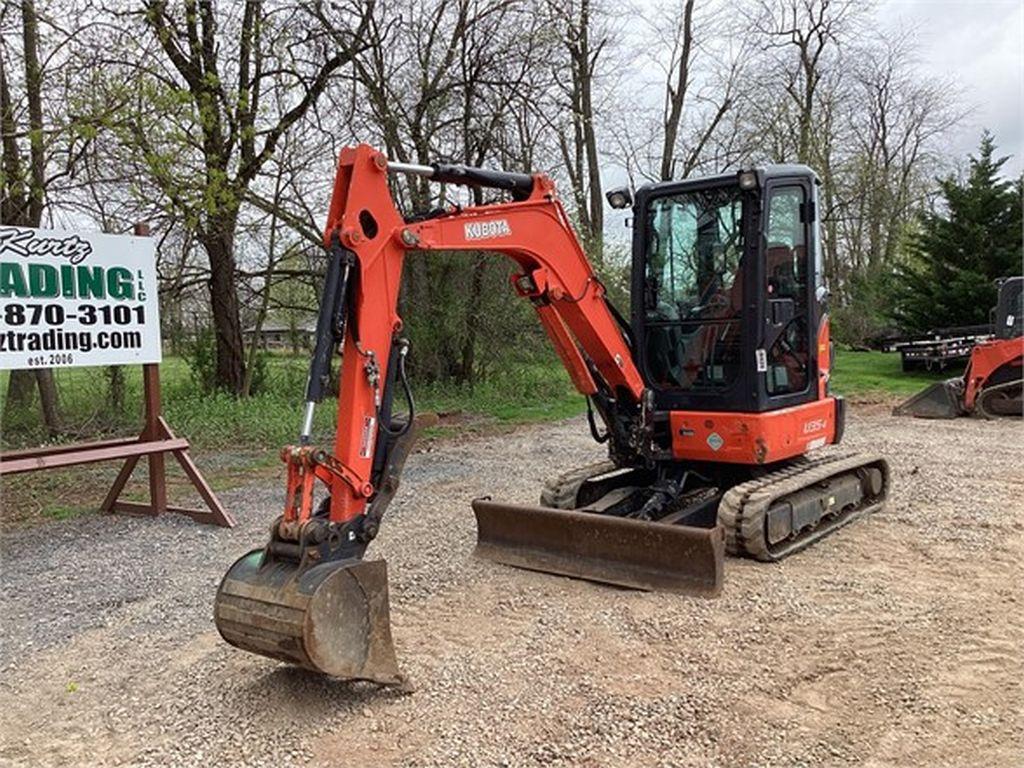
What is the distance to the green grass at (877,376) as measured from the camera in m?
15.8

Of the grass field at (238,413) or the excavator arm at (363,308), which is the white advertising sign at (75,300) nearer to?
the grass field at (238,413)

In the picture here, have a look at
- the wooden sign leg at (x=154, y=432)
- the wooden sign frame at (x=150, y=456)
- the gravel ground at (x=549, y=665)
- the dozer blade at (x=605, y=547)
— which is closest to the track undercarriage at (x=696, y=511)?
the dozer blade at (x=605, y=547)

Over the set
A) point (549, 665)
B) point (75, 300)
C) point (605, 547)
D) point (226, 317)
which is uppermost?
point (226, 317)

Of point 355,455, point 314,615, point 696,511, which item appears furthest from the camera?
point 696,511

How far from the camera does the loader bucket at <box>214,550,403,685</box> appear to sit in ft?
11.1

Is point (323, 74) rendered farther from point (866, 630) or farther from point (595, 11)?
point (866, 630)

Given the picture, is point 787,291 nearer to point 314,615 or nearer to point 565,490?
point 565,490

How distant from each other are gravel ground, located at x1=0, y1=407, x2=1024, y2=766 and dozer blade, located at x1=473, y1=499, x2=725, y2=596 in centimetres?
12

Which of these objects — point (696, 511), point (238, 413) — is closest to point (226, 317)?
point (238, 413)

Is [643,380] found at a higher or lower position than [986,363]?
higher

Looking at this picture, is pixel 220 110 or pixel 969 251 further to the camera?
pixel 969 251

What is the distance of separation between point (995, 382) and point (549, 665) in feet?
34.2

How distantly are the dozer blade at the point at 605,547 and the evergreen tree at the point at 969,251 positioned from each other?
16.4 meters

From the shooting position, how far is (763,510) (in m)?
5.30
